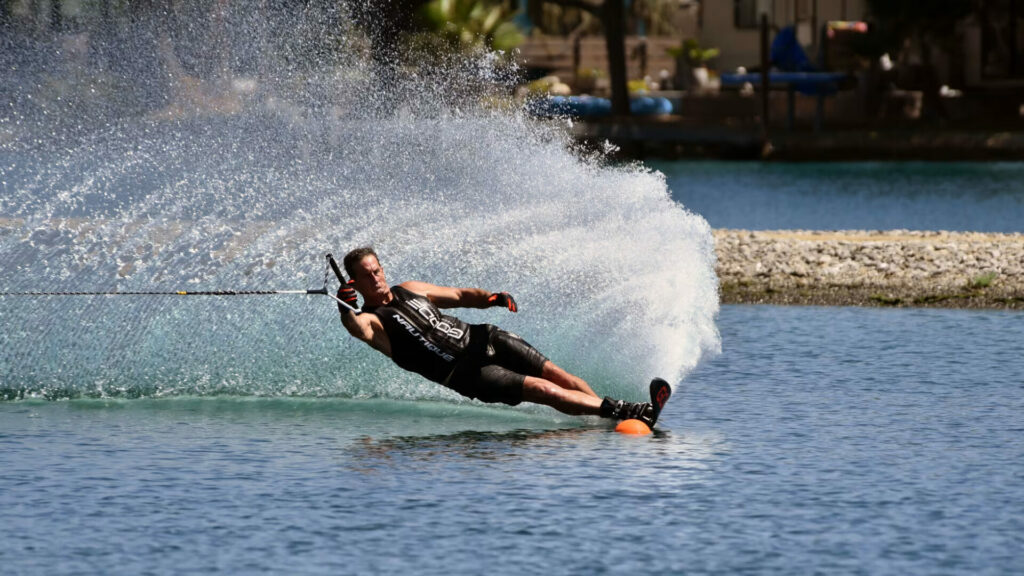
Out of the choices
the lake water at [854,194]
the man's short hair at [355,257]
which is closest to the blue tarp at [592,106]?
the lake water at [854,194]

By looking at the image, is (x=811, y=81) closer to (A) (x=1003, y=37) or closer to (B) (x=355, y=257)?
(A) (x=1003, y=37)

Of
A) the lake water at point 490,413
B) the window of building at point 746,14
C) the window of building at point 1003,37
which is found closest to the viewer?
the lake water at point 490,413

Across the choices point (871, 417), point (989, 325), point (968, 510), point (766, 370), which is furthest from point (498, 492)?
point (989, 325)

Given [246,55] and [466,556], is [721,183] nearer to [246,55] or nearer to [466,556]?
[246,55]

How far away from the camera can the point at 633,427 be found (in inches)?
465

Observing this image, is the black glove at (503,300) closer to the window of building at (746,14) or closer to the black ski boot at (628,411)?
the black ski boot at (628,411)

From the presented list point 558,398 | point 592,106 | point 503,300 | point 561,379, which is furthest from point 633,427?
point 592,106

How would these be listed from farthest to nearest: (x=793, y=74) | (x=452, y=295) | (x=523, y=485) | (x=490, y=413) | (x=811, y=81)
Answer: (x=793, y=74), (x=811, y=81), (x=490, y=413), (x=452, y=295), (x=523, y=485)

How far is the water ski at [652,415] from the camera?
1182cm

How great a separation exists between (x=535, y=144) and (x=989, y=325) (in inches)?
229

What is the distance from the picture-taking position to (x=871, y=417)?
507 inches

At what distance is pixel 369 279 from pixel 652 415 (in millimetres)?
2142

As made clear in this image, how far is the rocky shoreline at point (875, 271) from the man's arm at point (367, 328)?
10.7m

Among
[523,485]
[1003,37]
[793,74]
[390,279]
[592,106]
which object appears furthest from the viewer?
[592,106]
